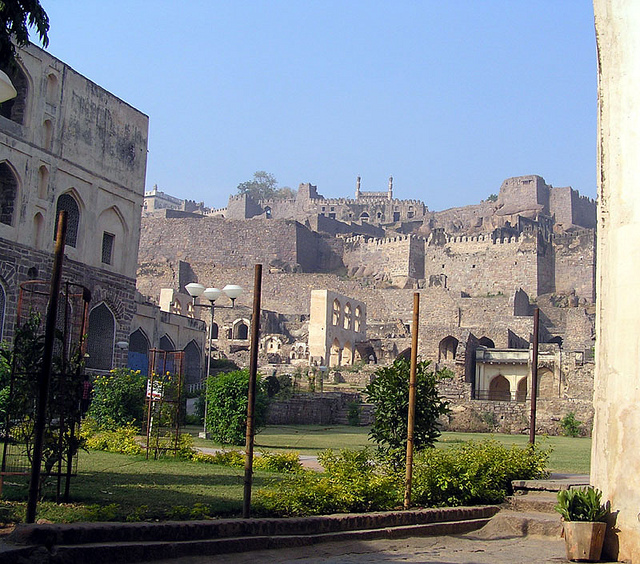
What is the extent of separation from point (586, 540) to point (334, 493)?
2447mm

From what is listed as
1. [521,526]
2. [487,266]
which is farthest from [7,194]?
[487,266]

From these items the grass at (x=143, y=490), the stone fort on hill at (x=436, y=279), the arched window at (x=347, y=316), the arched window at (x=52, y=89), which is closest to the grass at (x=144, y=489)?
the grass at (x=143, y=490)

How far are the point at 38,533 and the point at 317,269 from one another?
64935 millimetres

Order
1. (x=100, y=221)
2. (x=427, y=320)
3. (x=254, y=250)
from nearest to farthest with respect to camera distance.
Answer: (x=100, y=221)
(x=427, y=320)
(x=254, y=250)

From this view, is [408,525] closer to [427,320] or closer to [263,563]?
[263,563]

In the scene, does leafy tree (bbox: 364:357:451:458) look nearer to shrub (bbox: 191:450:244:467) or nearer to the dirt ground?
shrub (bbox: 191:450:244:467)

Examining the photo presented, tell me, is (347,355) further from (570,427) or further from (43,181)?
(43,181)

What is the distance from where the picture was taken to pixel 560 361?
3553 centimetres

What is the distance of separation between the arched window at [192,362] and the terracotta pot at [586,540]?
25.2 meters

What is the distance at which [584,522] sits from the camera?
Result: 23.4 feet

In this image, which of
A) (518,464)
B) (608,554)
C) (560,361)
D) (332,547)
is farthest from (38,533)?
(560,361)

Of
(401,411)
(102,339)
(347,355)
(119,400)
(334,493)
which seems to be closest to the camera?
(334,493)

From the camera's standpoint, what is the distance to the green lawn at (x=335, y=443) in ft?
47.8

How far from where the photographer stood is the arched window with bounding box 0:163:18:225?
19094 millimetres
